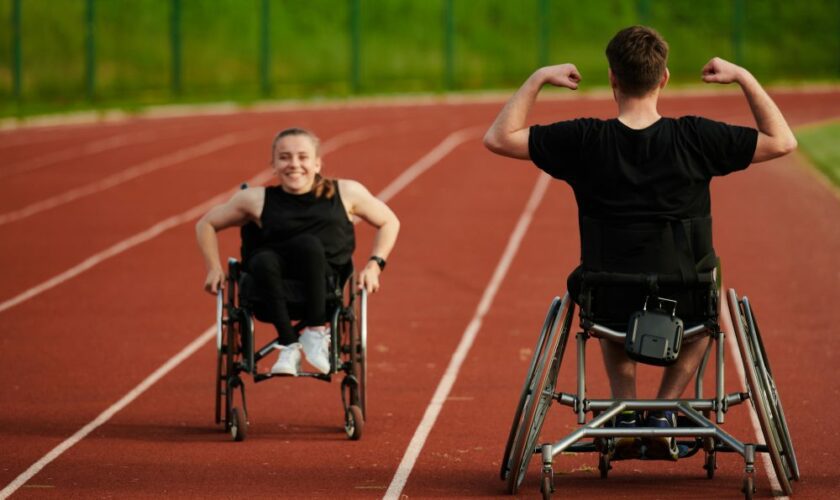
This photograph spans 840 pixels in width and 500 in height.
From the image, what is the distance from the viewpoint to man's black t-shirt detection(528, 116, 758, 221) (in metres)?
5.93

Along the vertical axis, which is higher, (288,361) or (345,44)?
(288,361)

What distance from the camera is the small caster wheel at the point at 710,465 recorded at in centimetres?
662

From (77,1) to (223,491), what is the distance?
30.8m

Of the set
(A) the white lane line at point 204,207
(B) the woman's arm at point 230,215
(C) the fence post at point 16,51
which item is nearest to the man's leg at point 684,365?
(B) the woman's arm at point 230,215

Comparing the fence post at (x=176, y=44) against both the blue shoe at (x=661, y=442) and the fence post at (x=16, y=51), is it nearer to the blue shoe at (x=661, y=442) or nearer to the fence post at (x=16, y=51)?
the fence post at (x=16, y=51)

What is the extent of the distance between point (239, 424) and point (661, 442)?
7.52 feet

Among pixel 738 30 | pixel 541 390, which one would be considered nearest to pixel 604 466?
pixel 541 390

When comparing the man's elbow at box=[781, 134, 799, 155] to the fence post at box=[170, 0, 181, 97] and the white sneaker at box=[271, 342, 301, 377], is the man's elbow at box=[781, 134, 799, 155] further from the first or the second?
the fence post at box=[170, 0, 181, 97]

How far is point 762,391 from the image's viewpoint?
6.07 meters

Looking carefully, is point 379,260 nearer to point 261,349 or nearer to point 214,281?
point 261,349

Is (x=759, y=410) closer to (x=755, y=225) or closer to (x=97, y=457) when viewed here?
(x=97, y=457)

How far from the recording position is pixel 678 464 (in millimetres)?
7133

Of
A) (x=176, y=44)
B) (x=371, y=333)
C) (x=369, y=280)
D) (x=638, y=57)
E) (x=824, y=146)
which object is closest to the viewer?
(x=638, y=57)

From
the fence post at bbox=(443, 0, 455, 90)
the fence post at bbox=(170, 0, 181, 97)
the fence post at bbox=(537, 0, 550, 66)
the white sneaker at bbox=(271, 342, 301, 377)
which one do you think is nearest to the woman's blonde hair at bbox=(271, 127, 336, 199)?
the white sneaker at bbox=(271, 342, 301, 377)
